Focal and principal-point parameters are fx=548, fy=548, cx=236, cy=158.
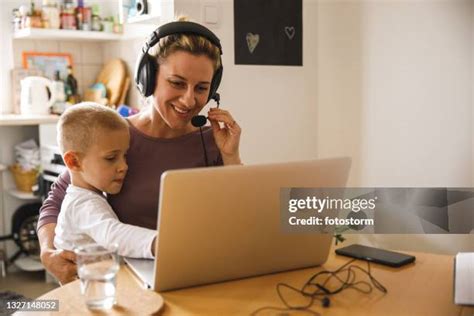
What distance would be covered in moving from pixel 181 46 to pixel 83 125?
31cm

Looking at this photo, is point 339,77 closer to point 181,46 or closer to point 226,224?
point 181,46

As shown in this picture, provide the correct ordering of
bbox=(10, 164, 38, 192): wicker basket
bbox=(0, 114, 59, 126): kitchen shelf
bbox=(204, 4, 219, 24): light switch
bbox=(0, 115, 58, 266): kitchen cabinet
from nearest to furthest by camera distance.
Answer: bbox=(204, 4, 219, 24): light switch < bbox=(0, 114, 59, 126): kitchen shelf < bbox=(10, 164, 38, 192): wicker basket < bbox=(0, 115, 58, 266): kitchen cabinet

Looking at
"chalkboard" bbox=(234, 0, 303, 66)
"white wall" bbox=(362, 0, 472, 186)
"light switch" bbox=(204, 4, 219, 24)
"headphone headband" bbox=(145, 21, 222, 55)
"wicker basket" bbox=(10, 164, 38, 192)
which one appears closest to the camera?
"headphone headband" bbox=(145, 21, 222, 55)

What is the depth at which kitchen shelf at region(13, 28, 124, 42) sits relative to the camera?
311 cm

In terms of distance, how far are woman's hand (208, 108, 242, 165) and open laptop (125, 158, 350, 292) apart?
451 mm

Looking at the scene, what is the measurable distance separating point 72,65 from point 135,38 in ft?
1.88

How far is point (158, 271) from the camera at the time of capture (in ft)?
3.07

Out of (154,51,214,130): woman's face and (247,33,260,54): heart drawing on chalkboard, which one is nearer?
(154,51,214,130): woman's face

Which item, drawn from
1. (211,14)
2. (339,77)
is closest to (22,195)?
(211,14)

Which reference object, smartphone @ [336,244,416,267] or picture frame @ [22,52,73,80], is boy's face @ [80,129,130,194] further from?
picture frame @ [22,52,73,80]

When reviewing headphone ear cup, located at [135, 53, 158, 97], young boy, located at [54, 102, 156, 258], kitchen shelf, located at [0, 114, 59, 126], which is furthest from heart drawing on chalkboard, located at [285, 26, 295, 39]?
kitchen shelf, located at [0, 114, 59, 126]

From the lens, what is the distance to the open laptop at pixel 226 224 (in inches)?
35.1

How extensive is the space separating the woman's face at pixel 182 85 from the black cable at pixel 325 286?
55 centimetres

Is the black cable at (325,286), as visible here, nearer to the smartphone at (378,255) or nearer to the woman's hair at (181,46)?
the smartphone at (378,255)
